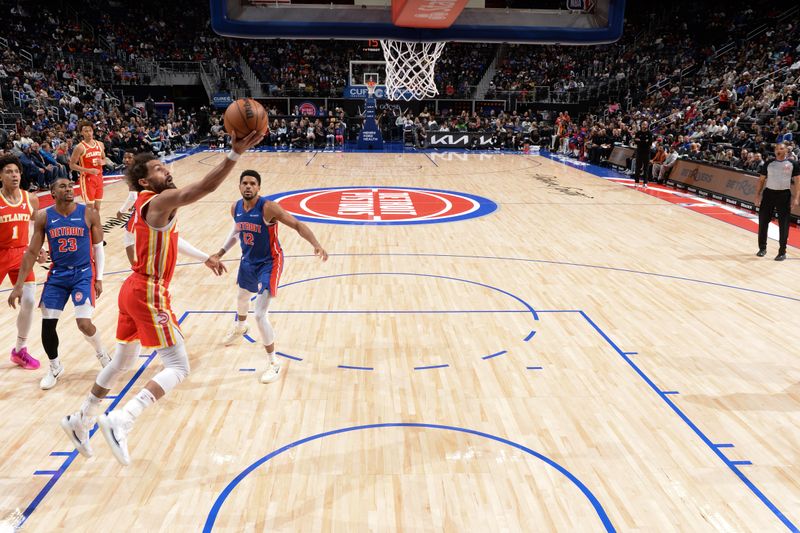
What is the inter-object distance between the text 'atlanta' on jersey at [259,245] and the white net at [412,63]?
5.98 metres

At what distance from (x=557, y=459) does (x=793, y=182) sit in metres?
6.84

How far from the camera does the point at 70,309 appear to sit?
270 inches

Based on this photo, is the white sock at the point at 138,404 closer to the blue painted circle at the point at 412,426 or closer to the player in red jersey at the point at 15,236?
the blue painted circle at the point at 412,426

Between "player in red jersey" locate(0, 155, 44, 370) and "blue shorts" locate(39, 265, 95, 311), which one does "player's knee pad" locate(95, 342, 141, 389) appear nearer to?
"blue shorts" locate(39, 265, 95, 311)

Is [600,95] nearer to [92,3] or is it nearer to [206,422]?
[92,3]

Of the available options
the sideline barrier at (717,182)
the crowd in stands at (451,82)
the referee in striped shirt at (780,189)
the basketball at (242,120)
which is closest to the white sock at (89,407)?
the basketball at (242,120)

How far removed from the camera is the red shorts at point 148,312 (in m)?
3.87

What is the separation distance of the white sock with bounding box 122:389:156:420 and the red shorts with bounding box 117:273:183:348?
0.30m

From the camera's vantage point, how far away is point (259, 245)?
17.4 ft

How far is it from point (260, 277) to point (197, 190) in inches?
74.0

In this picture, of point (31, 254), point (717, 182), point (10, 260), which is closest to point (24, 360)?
point (10, 260)

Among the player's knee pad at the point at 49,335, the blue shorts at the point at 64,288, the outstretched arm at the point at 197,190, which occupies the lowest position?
the player's knee pad at the point at 49,335

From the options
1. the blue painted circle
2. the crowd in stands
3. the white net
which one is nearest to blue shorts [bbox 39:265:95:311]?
the blue painted circle

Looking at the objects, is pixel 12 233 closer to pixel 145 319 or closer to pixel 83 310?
pixel 83 310
